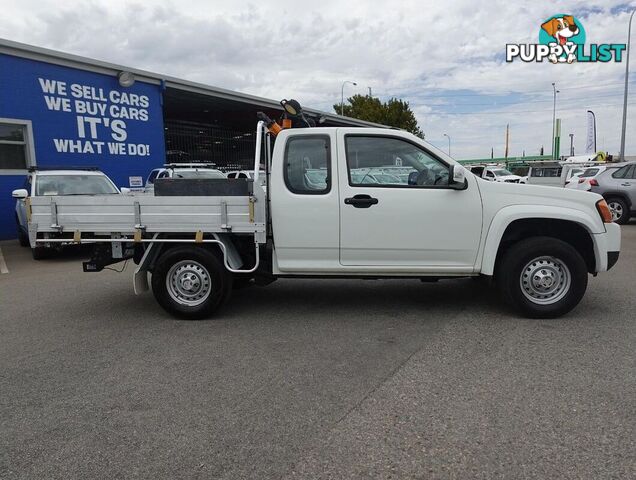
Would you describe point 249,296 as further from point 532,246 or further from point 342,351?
point 532,246

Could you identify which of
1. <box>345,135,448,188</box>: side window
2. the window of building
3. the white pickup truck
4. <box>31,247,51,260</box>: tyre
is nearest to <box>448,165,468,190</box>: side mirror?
the white pickup truck

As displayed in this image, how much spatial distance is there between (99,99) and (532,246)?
14978 mm

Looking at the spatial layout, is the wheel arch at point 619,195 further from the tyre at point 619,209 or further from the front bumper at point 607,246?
the front bumper at point 607,246

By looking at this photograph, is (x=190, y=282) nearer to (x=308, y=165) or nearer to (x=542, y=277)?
(x=308, y=165)

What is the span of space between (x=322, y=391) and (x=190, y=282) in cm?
236

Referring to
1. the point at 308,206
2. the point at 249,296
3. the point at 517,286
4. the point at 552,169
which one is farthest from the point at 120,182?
the point at 552,169

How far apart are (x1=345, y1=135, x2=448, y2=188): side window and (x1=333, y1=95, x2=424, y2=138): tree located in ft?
145

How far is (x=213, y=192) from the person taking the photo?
5387 mm

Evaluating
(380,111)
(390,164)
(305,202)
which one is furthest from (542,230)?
(380,111)

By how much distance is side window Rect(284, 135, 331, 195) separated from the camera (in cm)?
532

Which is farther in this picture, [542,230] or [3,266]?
[3,266]

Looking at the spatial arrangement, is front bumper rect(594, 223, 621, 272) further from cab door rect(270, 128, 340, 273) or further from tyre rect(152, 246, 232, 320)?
tyre rect(152, 246, 232, 320)

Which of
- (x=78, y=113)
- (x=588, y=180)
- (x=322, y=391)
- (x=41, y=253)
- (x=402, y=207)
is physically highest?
(x=78, y=113)

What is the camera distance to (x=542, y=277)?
5.31 meters
